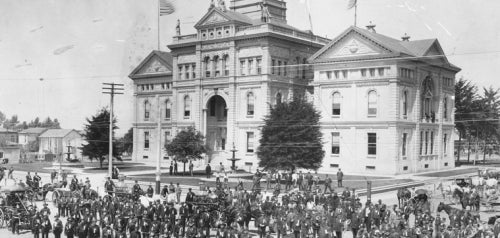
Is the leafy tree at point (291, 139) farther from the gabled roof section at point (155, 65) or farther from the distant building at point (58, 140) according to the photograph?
the distant building at point (58, 140)

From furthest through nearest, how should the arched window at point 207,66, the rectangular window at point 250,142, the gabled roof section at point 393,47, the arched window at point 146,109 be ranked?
the arched window at point 146,109 → the arched window at point 207,66 → the rectangular window at point 250,142 → the gabled roof section at point 393,47

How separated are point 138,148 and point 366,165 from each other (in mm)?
33944

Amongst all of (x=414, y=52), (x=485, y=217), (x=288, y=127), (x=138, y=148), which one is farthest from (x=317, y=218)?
(x=138, y=148)

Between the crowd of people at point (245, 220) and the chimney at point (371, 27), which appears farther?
the chimney at point (371, 27)

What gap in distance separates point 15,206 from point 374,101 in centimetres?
3501

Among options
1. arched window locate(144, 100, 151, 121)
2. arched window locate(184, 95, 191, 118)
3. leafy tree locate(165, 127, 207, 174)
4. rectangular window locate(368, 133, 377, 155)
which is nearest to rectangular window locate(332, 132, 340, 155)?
rectangular window locate(368, 133, 377, 155)

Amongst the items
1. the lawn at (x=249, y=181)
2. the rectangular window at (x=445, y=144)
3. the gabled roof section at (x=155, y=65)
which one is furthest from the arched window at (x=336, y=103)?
the gabled roof section at (x=155, y=65)

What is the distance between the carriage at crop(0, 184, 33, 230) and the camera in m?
26.0

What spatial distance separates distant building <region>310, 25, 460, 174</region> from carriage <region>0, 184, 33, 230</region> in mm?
32052

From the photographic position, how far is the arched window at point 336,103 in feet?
180

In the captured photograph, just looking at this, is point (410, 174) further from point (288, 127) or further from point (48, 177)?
point (48, 177)

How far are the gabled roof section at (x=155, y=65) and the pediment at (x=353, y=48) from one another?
23847 mm

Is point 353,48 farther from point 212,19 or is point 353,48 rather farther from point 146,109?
point 146,109

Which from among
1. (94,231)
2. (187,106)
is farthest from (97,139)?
(94,231)
